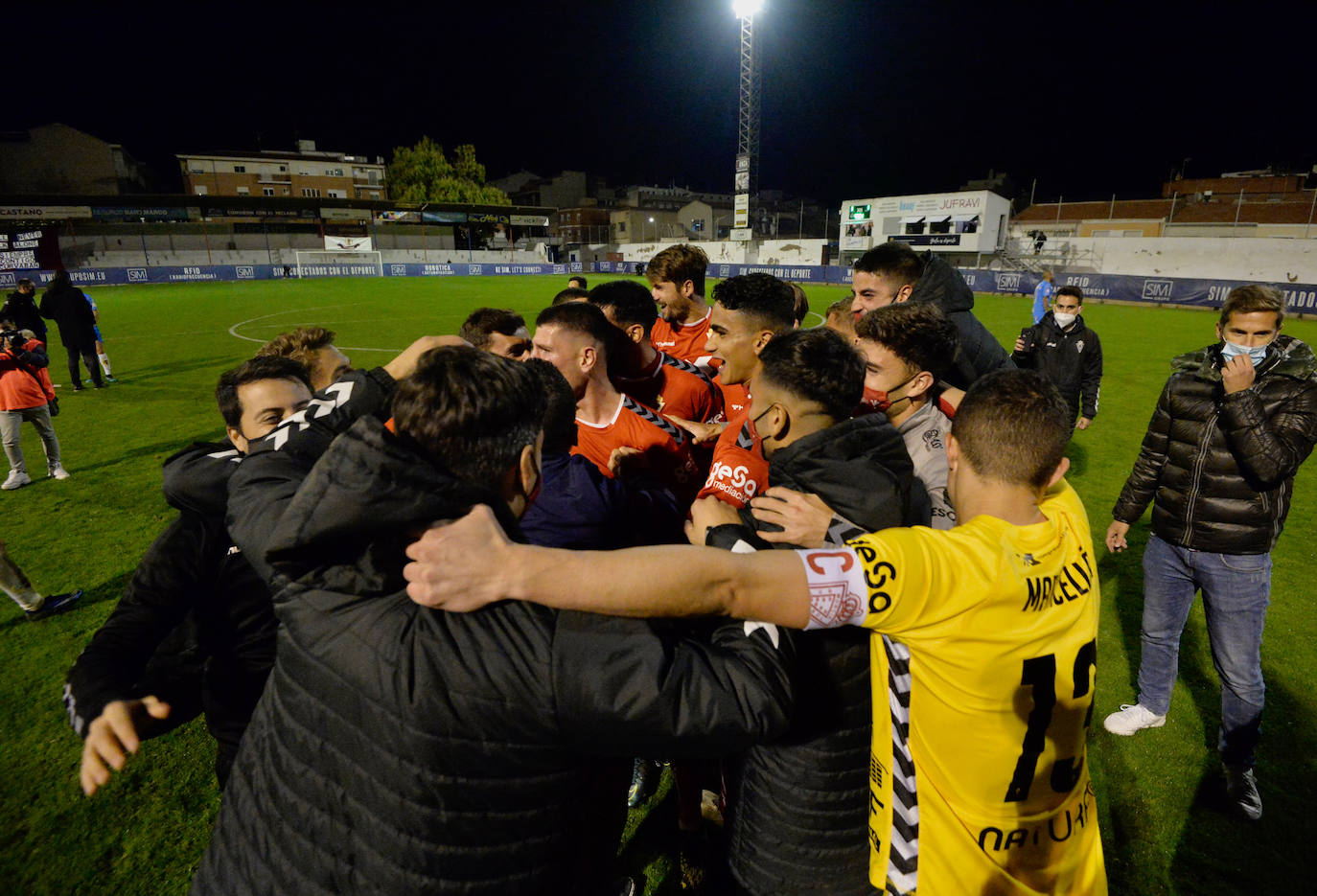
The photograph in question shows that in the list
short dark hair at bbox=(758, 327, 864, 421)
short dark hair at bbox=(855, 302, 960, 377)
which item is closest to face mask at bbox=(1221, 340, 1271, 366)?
short dark hair at bbox=(855, 302, 960, 377)

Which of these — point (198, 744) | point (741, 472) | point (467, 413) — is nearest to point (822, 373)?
point (741, 472)

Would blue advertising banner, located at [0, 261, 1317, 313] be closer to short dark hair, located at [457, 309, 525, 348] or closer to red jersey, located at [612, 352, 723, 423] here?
red jersey, located at [612, 352, 723, 423]

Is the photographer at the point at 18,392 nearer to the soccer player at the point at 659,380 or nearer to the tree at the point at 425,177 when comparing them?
the soccer player at the point at 659,380

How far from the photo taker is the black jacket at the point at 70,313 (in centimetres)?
1291

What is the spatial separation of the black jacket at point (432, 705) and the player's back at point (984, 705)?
512mm

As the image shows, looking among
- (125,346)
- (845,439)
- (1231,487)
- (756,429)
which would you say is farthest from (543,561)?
(125,346)

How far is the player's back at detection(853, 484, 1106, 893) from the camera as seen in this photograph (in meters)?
1.75

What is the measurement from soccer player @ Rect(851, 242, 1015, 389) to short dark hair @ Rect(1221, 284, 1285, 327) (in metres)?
1.40

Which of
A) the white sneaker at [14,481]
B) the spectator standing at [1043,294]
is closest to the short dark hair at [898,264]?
the white sneaker at [14,481]

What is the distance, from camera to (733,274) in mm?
34438

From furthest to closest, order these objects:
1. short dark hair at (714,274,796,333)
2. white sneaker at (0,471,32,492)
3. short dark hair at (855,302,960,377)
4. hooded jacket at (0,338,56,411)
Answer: white sneaker at (0,471,32,492) < hooded jacket at (0,338,56,411) < short dark hair at (714,274,796,333) < short dark hair at (855,302,960,377)

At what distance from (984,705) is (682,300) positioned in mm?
5570

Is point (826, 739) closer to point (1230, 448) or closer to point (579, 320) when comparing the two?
point (579, 320)

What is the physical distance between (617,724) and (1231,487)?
13.3 feet
